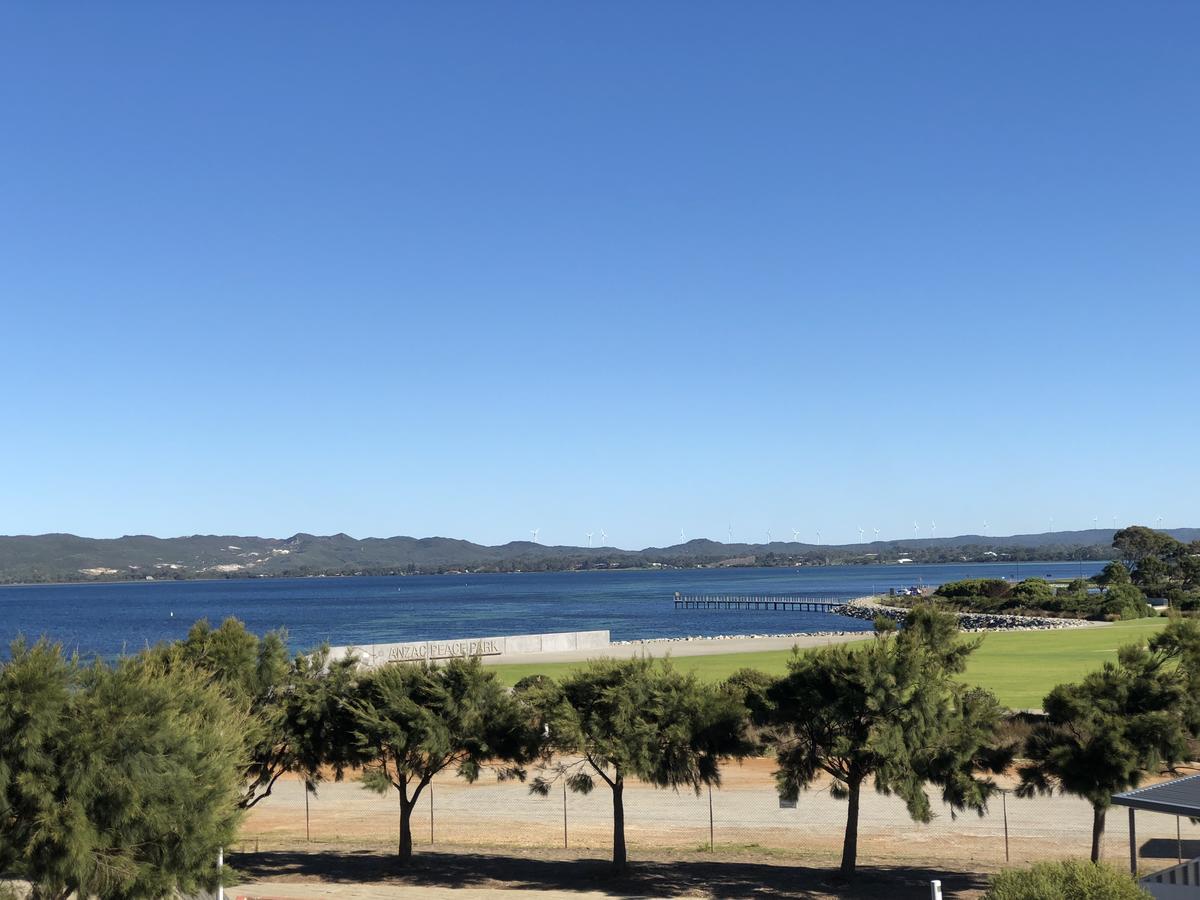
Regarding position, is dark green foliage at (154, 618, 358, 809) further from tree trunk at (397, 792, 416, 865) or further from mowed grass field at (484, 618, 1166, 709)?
mowed grass field at (484, 618, 1166, 709)

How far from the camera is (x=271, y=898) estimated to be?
22.6 metres

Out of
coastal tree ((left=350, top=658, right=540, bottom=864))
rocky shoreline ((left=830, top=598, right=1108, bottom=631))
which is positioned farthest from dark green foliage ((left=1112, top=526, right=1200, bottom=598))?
coastal tree ((left=350, top=658, right=540, bottom=864))

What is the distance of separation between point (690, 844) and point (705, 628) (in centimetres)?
10254

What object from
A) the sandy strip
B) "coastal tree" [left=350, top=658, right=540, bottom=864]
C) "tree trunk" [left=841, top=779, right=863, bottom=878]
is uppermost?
"coastal tree" [left=350, top=658, right=540, bottom=864]

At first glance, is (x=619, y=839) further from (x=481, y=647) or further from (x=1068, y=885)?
(x=481, y=647)

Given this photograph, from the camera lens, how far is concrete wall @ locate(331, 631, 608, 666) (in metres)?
64.9

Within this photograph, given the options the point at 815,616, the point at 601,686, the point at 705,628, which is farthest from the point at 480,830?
the point at 815,616

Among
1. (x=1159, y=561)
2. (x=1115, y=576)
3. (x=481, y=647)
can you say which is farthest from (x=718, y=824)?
(x=1159, y=561)

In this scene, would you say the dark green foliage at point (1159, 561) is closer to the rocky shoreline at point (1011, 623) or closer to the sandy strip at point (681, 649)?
the rocky shoreline at point (1011, 623)

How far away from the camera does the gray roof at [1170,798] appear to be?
1700cm

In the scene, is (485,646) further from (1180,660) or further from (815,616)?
(815,616)

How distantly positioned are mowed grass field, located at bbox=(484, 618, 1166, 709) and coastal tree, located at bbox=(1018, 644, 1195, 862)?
752 inches

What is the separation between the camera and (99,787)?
15.5 metres

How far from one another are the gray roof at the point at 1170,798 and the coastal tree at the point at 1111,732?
3804 mm
